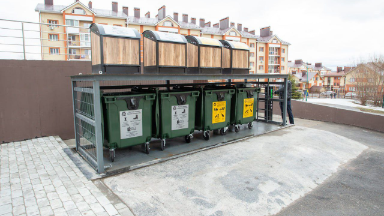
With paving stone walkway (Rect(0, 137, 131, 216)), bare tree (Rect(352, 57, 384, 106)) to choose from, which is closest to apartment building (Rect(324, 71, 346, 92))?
bare tree (Rect(352, 57, 384, 106))

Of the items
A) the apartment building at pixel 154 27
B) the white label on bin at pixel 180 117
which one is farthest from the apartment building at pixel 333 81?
the white label on bin at pixel 180 117

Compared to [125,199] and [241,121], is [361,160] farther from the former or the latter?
[125,199]

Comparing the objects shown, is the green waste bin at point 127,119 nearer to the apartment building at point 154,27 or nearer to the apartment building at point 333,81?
the apartment building at point 154,27

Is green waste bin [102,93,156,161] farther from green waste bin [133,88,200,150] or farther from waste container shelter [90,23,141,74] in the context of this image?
waste container shelter [90,23,141,74]

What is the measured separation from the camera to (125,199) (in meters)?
3.39

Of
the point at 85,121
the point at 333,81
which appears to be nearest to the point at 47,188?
the point at 85,121

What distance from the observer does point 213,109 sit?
6367 millimetres

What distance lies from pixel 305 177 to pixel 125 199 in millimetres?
3169

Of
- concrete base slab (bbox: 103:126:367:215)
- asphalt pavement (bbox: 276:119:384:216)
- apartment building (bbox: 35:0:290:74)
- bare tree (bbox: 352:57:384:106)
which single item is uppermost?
apartment building (bbox: 35:0:290:74)

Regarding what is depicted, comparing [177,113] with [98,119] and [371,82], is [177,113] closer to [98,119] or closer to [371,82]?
[98,119]

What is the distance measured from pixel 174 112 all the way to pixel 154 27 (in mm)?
34048

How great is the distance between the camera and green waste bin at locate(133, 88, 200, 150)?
535 cm

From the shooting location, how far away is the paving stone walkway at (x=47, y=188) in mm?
3055

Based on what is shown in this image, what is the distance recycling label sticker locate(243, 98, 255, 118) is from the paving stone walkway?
4.89m
